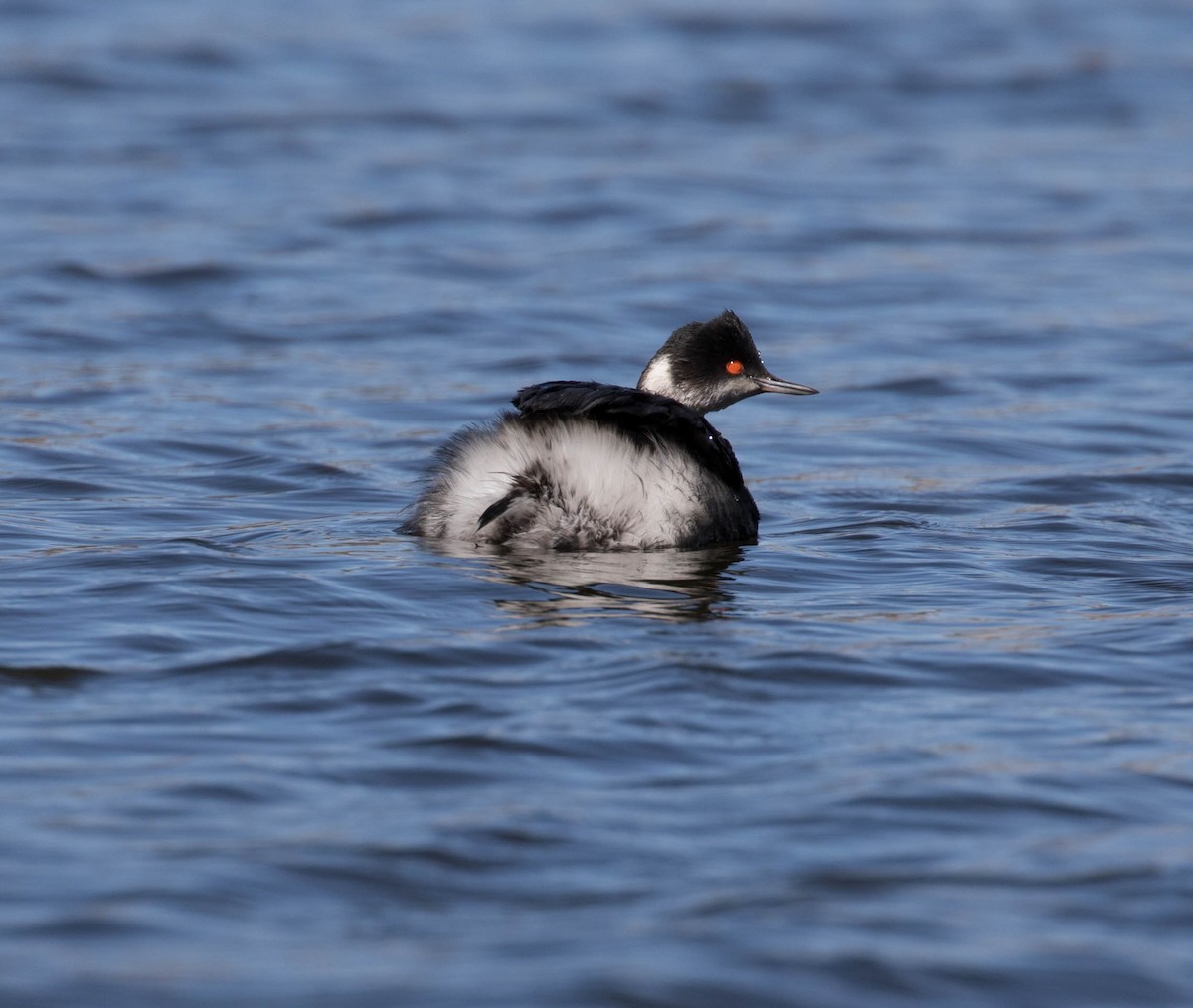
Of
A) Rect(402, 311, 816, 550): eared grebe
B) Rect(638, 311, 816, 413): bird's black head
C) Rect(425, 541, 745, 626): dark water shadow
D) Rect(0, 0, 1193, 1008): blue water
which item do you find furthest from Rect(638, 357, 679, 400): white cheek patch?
Rect(425, 541, 745, 626): dark water shadow

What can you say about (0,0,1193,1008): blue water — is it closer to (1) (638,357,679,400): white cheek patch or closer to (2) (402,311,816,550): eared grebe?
(2) (402,311,816,550): eared grebe

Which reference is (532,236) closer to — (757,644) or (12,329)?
(12,329)

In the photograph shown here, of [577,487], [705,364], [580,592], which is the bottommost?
[580,592]

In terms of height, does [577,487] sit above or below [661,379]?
below

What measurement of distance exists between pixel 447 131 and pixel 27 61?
184 inches

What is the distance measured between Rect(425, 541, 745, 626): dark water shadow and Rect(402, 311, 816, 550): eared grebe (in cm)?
5

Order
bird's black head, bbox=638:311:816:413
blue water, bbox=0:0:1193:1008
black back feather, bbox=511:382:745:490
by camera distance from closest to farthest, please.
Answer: blue water, bbox=0:0:1193:1008 < black back feather, bbox=511:382:745:490 < bird's black head, bbox=638:311:816:413

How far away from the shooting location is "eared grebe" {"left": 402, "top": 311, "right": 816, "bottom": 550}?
6656mm

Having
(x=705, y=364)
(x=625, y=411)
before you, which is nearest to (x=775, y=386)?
(x=705, y=364)

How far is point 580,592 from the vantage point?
6336 millimetres

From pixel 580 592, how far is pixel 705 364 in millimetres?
2023

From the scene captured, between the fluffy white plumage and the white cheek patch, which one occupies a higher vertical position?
the white cheek patch

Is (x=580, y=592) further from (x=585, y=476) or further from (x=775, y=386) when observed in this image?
(x=775, y=386)

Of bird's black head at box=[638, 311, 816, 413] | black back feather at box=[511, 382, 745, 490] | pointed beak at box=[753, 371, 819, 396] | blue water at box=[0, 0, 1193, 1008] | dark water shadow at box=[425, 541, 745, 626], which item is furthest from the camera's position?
pointed beak at box=[753, 371, 819, 396]
